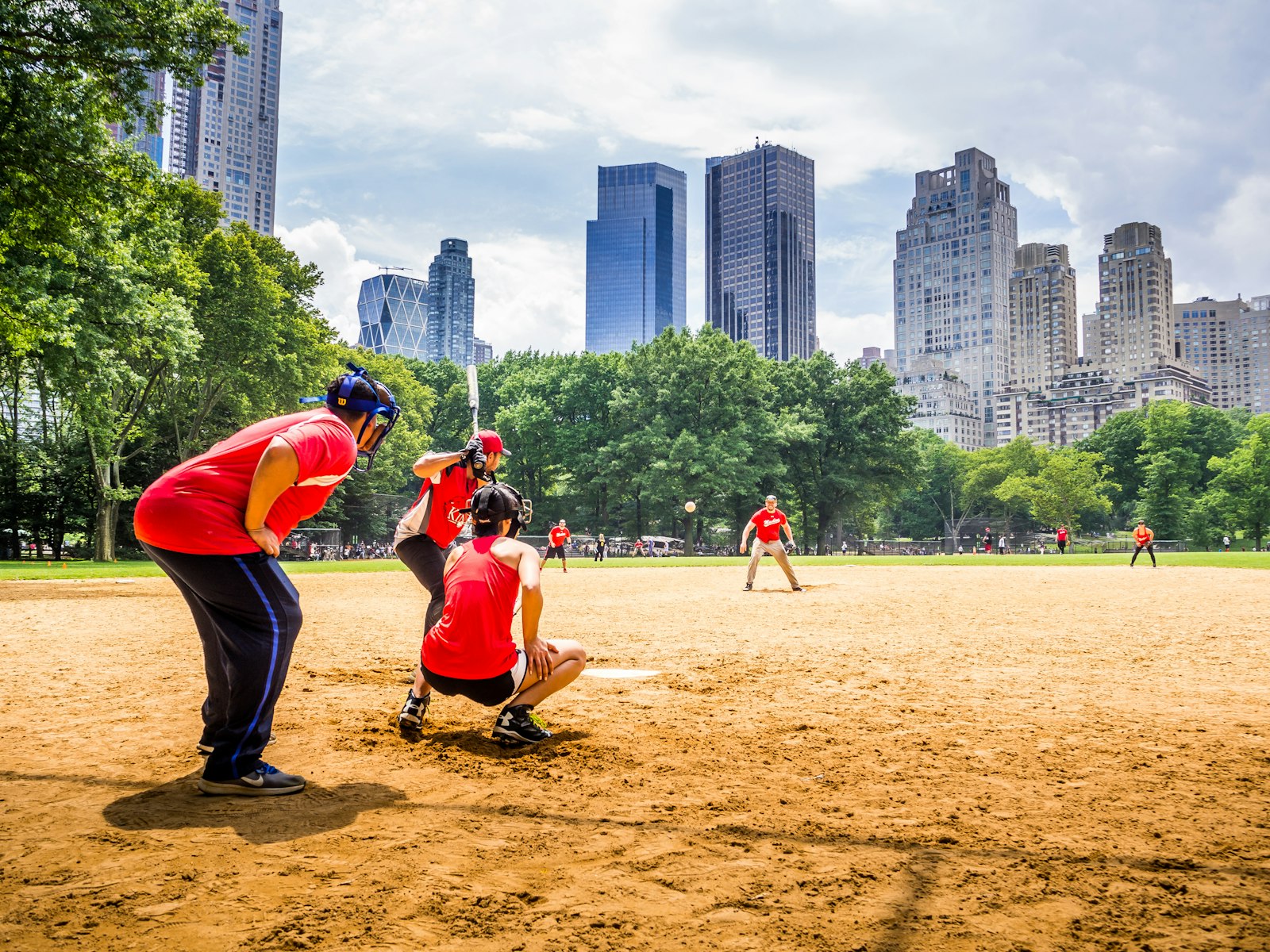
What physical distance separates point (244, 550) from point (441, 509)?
268 centimetres

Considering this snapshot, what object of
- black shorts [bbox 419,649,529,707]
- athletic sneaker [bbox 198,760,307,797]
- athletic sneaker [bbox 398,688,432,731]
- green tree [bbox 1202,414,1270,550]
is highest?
green tree [bbox 1202,414,1270,550]

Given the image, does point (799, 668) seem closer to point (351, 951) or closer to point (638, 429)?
point (351, 951)

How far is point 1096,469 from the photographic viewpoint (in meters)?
101

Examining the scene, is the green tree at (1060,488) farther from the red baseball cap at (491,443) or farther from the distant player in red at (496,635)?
the distant player in red at (496,635)

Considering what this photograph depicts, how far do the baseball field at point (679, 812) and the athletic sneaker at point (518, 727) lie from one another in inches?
7.5

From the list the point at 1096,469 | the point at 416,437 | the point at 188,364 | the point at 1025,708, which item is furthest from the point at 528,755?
the point at 1096,469

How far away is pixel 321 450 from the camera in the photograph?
444 cm

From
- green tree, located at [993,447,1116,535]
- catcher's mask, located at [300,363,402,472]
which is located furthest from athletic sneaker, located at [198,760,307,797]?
green tree, located at [993,447,1116,535]

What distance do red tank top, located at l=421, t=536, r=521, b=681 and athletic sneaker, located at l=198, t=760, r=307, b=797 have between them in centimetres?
108

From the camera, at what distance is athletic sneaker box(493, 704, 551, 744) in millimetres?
5543

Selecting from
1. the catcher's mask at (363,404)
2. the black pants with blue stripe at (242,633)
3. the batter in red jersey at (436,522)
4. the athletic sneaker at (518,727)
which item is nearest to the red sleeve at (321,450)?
the catcher's mask at (363,404)

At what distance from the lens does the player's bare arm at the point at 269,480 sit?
14.0ft

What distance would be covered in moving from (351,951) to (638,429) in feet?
211

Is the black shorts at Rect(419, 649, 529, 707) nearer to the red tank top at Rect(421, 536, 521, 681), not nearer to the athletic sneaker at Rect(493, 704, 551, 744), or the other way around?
the red tank top at Rect(421, 536, 521, 681)
